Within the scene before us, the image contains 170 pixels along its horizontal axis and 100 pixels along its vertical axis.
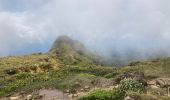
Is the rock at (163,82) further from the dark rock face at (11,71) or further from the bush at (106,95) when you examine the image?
the dark rock face at (11,71)

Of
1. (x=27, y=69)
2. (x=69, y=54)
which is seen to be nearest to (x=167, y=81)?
(x=27, y=69)

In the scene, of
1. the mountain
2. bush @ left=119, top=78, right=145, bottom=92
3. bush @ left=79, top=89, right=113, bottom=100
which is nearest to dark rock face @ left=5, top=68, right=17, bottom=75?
the mountain

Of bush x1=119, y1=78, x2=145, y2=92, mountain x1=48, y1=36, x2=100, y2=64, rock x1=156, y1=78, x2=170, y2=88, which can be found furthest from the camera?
mountain x1=48, y1=36, x2=100, y2=64

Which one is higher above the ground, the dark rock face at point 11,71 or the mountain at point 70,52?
the mountain at point 70,52

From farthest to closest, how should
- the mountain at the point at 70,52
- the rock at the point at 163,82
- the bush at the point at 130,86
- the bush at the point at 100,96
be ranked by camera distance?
the mountain at the point at 70,52 → the rock at the point at 163,82 → the bush at the point at 130,86 → the bush at the point at 100,96

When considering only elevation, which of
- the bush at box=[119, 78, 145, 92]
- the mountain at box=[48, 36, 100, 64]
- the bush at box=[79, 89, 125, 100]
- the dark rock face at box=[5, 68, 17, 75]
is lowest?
the bush at box=[79, 89, 125, 100]

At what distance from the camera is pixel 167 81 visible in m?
55.3

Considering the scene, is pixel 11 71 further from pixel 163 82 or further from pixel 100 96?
pixel 100 96

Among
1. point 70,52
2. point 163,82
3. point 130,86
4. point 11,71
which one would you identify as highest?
point 70,52

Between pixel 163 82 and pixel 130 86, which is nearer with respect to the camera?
pixel 130 86

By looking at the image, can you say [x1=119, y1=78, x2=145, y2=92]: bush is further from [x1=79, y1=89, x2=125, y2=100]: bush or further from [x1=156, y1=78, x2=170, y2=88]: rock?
[x1=156, y1=78, x2=170, y2=88]: rock

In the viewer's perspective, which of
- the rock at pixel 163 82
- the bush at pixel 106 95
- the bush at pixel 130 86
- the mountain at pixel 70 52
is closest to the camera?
the bush at pixel 106 95

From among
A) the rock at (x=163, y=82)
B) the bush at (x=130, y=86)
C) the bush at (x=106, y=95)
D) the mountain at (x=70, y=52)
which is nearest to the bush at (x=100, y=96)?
the bush at (x=106, y=95)

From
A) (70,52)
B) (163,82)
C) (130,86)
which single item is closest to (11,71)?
(163,82)
